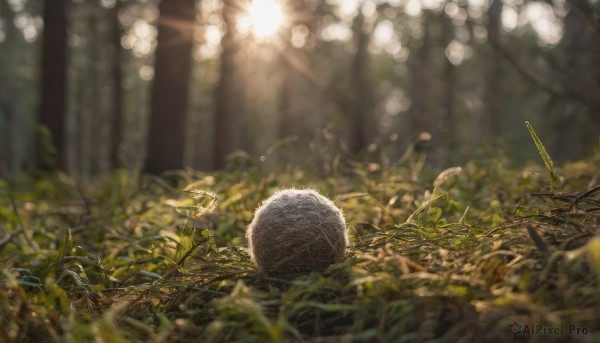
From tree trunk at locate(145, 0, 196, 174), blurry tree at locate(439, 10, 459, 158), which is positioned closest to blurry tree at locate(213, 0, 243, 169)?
blurry tree at locate(439, 10, 459, 158)

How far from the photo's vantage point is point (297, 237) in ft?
7.66

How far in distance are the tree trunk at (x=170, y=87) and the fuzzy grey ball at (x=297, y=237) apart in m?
4.99

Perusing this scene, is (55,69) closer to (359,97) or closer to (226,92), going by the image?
(226,92)

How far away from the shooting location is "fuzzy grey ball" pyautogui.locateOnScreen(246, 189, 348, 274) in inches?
92.0

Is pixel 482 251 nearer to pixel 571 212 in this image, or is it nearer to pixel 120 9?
pixel 571 212

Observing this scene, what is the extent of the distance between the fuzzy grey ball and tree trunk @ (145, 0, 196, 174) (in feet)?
16.4

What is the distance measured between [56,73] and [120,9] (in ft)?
24.2

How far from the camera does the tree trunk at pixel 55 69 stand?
9.62 metres

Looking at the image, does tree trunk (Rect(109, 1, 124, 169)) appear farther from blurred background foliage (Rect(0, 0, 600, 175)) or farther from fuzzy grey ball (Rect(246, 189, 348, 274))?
fuzzy grey ball (Rect(246, 189, 348, 274))

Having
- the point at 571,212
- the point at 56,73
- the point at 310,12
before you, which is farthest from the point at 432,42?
the point at 571,212

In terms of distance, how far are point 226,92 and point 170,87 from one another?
6.30m

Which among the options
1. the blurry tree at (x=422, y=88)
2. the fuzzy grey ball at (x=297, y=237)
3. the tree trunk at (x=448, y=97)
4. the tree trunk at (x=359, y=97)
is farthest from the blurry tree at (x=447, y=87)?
the fuzzy grey ball at (x=297, y=237)

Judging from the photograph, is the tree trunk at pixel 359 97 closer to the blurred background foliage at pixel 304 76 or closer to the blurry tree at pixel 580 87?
the blurred background foliage at pixel 304 76

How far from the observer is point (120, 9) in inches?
643
